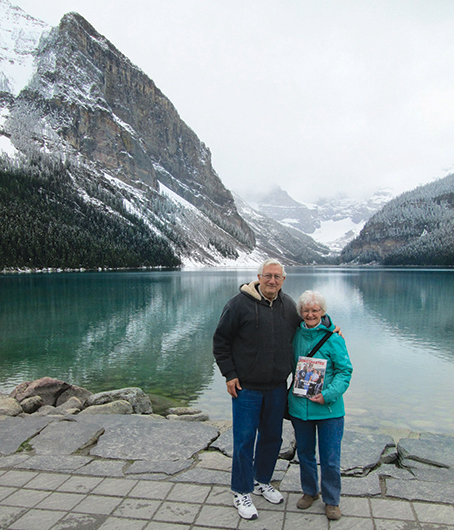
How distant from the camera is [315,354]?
4.41 m

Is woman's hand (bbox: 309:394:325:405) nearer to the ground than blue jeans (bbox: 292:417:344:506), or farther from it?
farther from it

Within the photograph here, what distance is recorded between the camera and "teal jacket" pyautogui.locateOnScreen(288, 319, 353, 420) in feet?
14.2

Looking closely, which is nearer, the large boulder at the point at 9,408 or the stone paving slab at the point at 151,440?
the stone paving slab at the point at 151,440

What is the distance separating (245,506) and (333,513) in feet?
2.93

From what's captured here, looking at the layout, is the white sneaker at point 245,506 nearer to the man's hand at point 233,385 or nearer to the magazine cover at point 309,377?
the man's hand at point 233,385

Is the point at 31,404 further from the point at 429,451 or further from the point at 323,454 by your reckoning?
the point at 429,451

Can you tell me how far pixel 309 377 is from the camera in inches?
173

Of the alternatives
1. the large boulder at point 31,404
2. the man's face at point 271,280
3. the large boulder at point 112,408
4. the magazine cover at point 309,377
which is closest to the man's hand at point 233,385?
the magazine cover at point 309,377

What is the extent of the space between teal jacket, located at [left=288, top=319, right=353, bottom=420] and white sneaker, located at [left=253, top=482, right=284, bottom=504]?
2.85 ft

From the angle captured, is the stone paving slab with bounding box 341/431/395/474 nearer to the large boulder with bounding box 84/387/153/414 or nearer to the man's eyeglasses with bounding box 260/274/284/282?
the man's eyeglasses with bounding box 260/274/284/282

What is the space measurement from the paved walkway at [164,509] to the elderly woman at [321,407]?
13.0 inches

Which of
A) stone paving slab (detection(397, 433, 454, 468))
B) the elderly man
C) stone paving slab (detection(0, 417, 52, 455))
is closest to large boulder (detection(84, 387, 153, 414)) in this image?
stone paving slab (detection(0, 417, 52, 455))

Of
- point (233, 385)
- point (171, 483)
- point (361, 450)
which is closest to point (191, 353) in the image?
point (361, 450)

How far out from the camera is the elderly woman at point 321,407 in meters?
4.26
